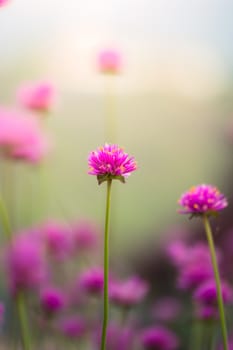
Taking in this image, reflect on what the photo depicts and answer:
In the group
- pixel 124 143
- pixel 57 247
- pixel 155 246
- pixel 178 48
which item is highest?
pixel 178 48

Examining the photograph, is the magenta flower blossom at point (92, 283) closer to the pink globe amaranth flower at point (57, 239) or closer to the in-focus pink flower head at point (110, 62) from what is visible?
the pink globe amaranth flower at point (57, 239)

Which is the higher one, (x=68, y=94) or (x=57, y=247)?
(x=68, y=94)

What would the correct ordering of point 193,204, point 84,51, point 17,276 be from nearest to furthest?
A: point 193,204
point 17,276
point 84,51

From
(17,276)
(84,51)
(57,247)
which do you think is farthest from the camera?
(84,51)

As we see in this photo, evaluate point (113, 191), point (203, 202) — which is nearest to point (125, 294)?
point (203, 202)

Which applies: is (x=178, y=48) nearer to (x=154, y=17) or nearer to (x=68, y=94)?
(x=154, y=17)

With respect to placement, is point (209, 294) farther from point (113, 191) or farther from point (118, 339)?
point (113, 191)

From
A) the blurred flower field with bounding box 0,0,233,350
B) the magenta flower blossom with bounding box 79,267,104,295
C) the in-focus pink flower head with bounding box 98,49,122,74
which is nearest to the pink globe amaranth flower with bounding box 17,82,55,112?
the blurred flower field with bounding box 0,0,233,350

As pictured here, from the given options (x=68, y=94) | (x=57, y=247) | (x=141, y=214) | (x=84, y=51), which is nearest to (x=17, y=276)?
(x=57, y=247)

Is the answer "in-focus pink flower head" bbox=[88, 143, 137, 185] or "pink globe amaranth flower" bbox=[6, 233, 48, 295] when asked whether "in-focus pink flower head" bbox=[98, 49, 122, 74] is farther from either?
"in-focus pink flower head" bbox=[88, 143, 137, 185]
